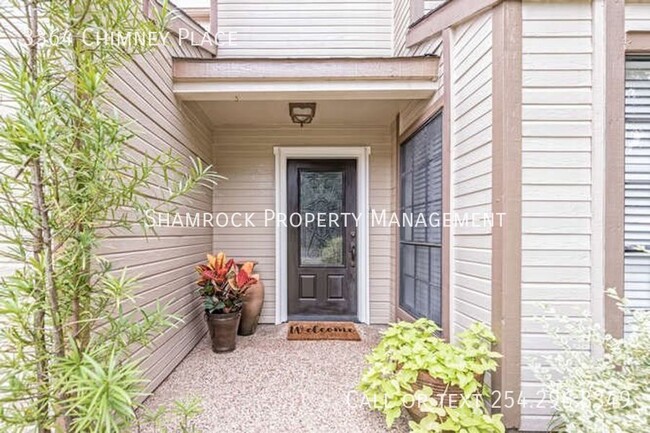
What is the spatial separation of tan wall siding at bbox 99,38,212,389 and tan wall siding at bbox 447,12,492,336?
76.4 inches

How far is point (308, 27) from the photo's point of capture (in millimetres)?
3807

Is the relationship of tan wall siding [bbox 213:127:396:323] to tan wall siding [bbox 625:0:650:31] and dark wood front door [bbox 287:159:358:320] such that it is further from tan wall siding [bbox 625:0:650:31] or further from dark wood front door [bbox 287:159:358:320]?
tan wall siding [bbox 625:0:650:31]

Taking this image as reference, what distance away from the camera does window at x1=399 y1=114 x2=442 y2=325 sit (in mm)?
2602

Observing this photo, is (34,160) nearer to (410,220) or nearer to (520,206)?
(520,206)

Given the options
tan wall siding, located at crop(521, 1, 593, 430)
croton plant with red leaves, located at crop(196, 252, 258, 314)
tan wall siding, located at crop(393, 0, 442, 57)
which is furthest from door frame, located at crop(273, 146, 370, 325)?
tan wall siding, located at crop(521, 1, 593, 430)

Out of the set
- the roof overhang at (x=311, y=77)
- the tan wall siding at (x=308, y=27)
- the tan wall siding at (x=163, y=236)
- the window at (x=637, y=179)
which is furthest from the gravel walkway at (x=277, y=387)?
the tan wall siding at (x=308, y=27)

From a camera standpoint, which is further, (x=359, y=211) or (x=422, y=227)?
(x=359, y=211)

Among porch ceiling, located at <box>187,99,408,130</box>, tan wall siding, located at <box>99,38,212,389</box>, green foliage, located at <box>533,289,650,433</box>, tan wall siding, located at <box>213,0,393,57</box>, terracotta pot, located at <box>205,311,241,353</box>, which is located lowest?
terracotta pot, located at <box>205,311,241,353</box>

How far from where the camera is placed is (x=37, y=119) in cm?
100

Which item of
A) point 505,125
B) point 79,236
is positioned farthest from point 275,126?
point 79,236

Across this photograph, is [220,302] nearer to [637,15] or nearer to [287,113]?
[287,113]

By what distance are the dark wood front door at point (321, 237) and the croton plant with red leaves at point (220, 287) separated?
3.09 ft

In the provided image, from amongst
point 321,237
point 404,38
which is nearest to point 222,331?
point 321,237

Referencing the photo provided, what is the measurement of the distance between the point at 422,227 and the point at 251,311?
6.43 feet
